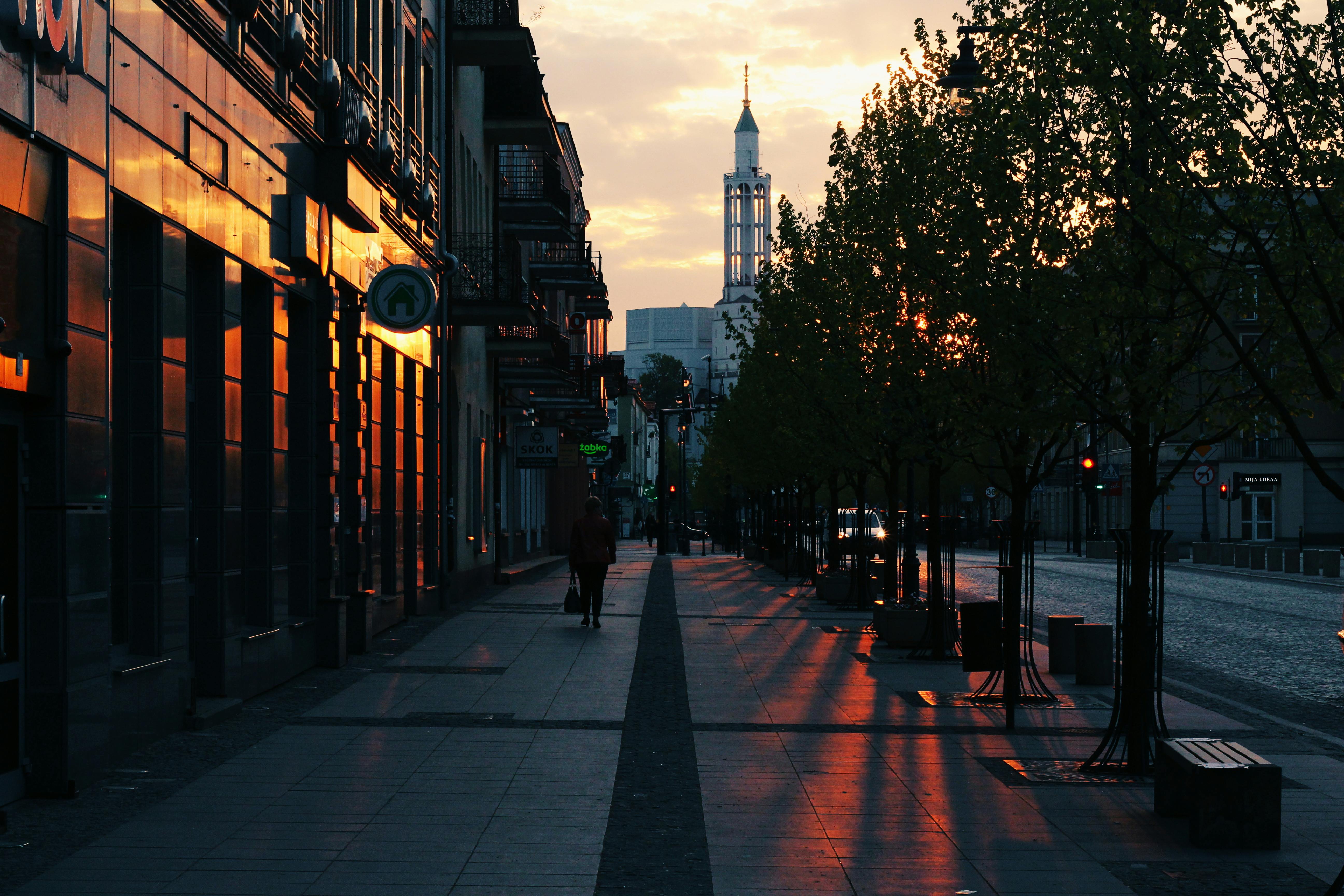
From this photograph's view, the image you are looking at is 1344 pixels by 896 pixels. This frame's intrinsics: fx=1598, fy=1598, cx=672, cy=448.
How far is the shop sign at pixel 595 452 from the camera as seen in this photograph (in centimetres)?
5078

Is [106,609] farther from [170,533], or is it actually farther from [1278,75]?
[1278,75]

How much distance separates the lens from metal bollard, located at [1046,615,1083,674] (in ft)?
53.3

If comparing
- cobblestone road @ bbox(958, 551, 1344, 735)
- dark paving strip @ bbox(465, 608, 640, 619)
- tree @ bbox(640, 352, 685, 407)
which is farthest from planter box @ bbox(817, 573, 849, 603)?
tree @ bbox(640, 352, 685, 407)

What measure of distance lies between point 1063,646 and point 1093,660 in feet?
3.92

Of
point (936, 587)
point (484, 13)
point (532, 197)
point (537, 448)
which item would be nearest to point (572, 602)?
point (936, 587)

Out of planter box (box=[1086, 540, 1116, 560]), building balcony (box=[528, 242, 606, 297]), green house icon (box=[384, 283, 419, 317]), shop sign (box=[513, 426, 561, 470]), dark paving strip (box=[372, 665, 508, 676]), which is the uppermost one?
building balcony (box=[528, 242, 606, 297])

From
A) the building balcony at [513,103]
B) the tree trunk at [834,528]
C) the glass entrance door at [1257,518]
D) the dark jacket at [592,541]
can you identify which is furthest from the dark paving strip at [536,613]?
the glass entrance door at [1257,518]

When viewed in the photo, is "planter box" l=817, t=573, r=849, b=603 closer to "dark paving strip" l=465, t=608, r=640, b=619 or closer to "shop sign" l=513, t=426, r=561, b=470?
"dark paving strip" l=465, t=608, r=640, b=619

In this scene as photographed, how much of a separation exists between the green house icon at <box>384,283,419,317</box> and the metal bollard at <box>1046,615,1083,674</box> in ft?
25.0

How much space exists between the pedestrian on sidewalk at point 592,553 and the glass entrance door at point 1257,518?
2235 inches

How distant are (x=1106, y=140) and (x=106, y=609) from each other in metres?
6.38

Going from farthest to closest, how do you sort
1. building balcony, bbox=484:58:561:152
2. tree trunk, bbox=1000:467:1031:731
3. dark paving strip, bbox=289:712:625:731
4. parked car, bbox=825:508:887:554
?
building balcony, bbox=484:58:561:152, parked car, bbox=825:508:887:554, tree trunk, bbox=1000:467:1031:731, dark paving strip, bbox=289:712:625:731

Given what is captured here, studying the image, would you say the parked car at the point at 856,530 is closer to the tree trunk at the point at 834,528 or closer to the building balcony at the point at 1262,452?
the tree trunk at the point at 834,528

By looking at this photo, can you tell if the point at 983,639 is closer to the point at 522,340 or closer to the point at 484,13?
the point at 484,13
